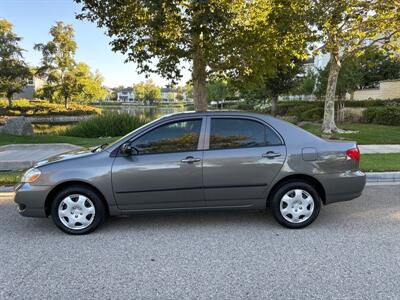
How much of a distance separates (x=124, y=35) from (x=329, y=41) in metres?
8.50

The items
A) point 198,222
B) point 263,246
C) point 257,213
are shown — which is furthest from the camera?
point 257,213

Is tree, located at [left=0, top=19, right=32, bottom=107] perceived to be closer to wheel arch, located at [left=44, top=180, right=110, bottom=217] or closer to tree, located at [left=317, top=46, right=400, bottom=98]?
tree, located at [left=317, top=46, right=400, bottom=98]

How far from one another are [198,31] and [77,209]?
19.3ft

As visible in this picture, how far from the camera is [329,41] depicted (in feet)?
46.0

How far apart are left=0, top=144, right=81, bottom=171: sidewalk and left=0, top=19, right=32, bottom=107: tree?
1288 inches

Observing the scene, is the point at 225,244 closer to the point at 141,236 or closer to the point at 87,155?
the point at 141,236

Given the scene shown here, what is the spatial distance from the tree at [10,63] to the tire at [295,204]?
42.7m

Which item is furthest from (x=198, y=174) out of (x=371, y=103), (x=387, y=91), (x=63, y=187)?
(x=387, y=91)

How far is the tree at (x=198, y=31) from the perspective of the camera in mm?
8758

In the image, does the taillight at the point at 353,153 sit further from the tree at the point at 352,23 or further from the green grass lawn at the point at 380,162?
the tree at the point at 352,23

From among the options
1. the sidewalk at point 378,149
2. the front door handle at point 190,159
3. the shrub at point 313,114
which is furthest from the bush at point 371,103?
the front door handle at point 190,159

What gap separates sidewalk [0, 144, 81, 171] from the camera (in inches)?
349

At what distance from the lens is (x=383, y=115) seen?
1961 centimetres

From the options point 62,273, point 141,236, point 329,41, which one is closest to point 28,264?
point 62,273
